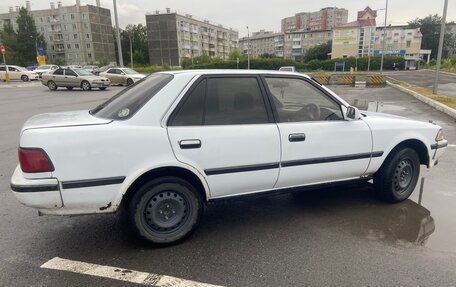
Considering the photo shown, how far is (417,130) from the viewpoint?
429 centimetres

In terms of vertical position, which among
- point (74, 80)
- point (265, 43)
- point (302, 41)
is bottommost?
point (74, 80)

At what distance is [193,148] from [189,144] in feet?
0.18

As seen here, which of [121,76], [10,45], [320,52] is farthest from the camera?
[320,52]

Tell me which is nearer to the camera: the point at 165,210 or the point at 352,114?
the point at 165,210

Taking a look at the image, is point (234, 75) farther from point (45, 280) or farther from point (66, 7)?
point (66, 7)

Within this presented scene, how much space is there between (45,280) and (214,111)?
81.9 inches

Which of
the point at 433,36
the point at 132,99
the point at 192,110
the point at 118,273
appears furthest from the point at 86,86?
the point at 433,36

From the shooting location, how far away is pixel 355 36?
86375 mm

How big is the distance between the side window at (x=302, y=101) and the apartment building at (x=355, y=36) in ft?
300

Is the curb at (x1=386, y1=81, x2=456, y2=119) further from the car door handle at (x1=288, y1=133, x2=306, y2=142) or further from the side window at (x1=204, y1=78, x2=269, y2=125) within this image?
the side window at (x1=204, y1=78, x2=269, y2=125)

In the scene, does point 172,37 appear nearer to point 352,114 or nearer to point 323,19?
point 323,19

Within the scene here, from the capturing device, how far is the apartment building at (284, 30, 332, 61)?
114250 mm

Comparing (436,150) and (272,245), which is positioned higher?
(436,150)

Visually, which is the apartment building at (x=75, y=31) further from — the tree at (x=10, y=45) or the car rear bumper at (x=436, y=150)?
the car rear bumper at (x=436, y=150)
